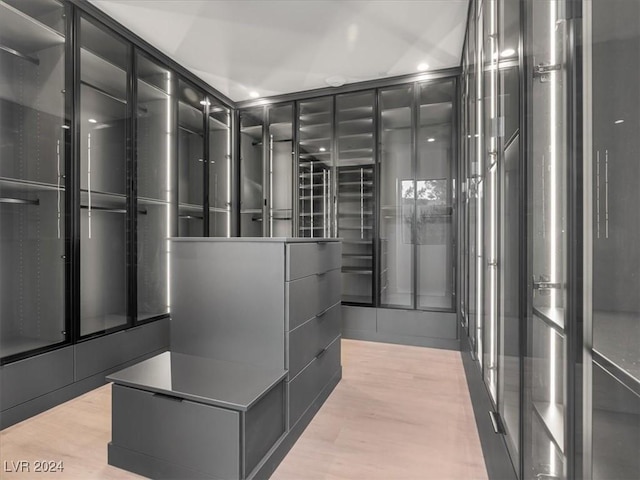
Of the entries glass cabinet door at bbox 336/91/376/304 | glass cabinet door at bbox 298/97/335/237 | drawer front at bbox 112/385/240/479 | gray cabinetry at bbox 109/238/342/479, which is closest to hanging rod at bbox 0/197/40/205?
gray cabinetry at bbox 109/238/342/479

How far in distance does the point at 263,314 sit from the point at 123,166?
6.59 feet

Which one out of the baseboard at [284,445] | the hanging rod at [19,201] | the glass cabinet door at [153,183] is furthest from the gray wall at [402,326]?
the hanging rod at [19,201]

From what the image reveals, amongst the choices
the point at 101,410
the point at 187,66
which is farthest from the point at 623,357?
the point at 187,66

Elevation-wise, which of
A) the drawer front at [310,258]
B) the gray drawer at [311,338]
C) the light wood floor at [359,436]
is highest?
the drawer front at [310,258]

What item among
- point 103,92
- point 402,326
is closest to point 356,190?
point 402,326

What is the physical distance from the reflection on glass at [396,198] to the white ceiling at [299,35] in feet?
1.24

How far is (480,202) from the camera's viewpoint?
1848 mm

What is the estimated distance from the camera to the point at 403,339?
3426 mm

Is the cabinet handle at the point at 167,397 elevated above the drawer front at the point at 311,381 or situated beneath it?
elevated above

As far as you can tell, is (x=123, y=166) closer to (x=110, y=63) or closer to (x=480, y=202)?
(x=110, y=63)

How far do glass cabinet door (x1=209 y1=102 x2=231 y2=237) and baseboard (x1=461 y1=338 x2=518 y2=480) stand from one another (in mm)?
3007

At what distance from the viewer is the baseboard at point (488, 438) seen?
1179mm

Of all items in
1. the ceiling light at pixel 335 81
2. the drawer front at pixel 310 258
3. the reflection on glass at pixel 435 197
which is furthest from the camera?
the ceiling light at pixel 335 81

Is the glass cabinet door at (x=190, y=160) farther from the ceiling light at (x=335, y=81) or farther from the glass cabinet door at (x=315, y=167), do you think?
the ceiling light at (x=335, y=81)
